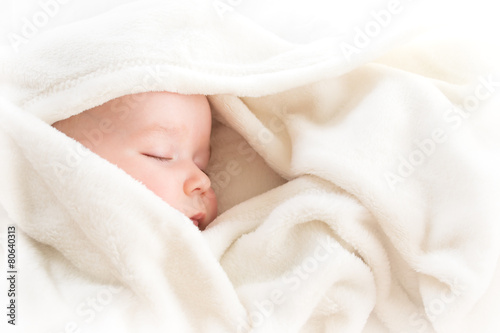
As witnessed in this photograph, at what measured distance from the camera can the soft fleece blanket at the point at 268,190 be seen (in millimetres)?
927

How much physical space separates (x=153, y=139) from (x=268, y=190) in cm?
30

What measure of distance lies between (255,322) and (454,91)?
591 millimetres

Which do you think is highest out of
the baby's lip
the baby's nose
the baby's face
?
the baby's face

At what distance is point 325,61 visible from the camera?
3.68 ft

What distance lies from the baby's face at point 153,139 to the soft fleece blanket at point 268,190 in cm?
4

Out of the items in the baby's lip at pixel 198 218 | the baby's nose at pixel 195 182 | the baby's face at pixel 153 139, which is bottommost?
the baby's lip at pixel 198 218

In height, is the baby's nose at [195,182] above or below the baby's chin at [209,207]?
above

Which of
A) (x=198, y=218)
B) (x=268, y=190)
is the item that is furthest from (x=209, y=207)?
(x=268, y=190)

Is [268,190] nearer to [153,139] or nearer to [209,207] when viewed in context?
[209,207]

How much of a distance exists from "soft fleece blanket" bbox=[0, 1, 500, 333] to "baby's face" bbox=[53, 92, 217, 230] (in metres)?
0.04

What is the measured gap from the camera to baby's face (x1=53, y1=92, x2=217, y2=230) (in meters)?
1.02

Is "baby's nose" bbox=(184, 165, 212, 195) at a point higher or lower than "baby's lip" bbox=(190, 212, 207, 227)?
higher

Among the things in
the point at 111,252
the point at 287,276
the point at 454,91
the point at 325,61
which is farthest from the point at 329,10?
the point at 111,252

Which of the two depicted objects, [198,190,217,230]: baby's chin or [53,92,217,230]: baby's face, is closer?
[53,92,217,230]: baby's face
